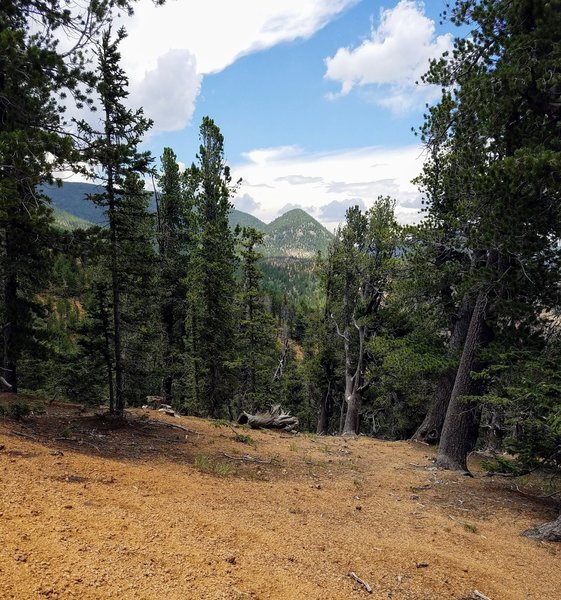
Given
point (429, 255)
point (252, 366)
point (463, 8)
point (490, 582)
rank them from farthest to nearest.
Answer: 1. point (252, 366)
2. point (429, 255)
3. point (463, 8)
4. point (490, 582)

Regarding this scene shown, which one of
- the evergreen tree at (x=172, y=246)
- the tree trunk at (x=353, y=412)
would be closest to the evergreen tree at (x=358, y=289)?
the tree trunk at (x=353, y=412)

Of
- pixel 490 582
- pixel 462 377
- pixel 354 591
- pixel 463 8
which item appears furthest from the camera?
pixel 462 377

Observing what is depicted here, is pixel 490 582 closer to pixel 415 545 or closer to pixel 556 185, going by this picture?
pixel 415 545

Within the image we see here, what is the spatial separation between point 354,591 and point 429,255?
10.6m

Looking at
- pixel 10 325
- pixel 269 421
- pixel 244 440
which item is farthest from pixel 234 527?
pixel 269 421

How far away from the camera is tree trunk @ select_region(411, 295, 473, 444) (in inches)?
595

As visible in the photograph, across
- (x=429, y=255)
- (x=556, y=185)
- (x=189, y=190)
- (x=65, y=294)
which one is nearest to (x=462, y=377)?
(x=429, y=255)

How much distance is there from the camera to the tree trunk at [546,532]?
7.52 meters

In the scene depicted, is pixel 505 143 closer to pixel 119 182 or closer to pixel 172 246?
pixel 119 182

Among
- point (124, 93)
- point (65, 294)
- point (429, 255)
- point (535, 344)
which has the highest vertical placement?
point (124, 93)

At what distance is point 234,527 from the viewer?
5.97 m

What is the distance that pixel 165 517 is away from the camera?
18.7 feet

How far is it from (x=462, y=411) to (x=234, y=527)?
8.71m

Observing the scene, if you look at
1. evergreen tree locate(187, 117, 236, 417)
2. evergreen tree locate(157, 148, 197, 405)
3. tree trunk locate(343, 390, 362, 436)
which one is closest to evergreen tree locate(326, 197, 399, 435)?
tree trunk locate(343, 390, 362, 436)
